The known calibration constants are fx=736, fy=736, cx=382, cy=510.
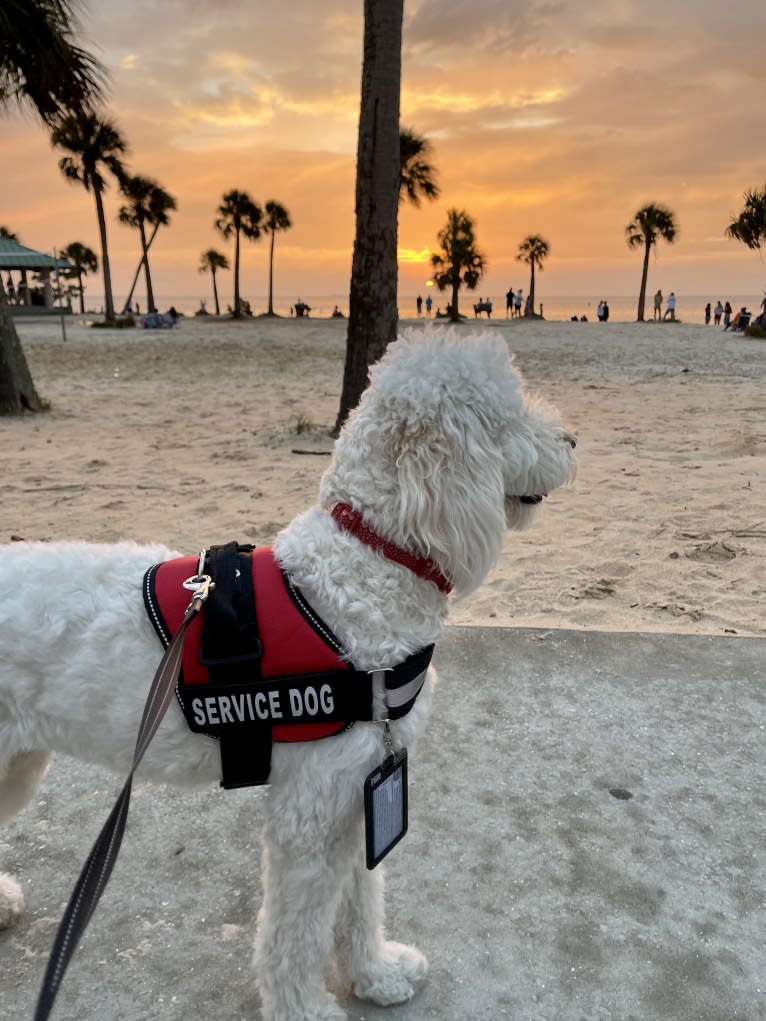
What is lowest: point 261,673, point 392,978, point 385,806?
point 392,978

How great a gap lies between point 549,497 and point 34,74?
8862 mm

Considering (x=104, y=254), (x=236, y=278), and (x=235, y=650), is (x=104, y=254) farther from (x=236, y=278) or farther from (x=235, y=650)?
(x=235, y=650)

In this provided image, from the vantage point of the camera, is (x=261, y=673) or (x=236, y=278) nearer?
(x=261, y=673)

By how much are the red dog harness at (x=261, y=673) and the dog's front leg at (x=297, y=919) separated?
0.22m

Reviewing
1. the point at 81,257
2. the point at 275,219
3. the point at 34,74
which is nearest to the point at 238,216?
the point at 275,219

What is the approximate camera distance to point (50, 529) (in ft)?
18.6

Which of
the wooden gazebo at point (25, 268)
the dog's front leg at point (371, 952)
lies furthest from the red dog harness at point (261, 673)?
the wooden gazebo at point (25, 268)

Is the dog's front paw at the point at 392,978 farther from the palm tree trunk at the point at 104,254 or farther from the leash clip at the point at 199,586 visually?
the palm tree trunk at the point at 104,254

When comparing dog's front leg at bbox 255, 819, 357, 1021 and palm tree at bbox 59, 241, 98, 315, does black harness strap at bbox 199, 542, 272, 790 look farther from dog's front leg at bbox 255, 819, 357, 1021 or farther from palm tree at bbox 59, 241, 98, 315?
palm tree at bbox 59, 241, 98, 315

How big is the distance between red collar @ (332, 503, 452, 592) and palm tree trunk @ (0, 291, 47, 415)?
9758mm

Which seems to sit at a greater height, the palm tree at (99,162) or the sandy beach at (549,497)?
the palm tree at (99,162)

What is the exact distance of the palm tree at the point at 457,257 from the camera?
1709 inches

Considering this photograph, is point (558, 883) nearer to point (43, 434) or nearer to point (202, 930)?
point (202, 930)

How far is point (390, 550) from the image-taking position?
5.66 ft
